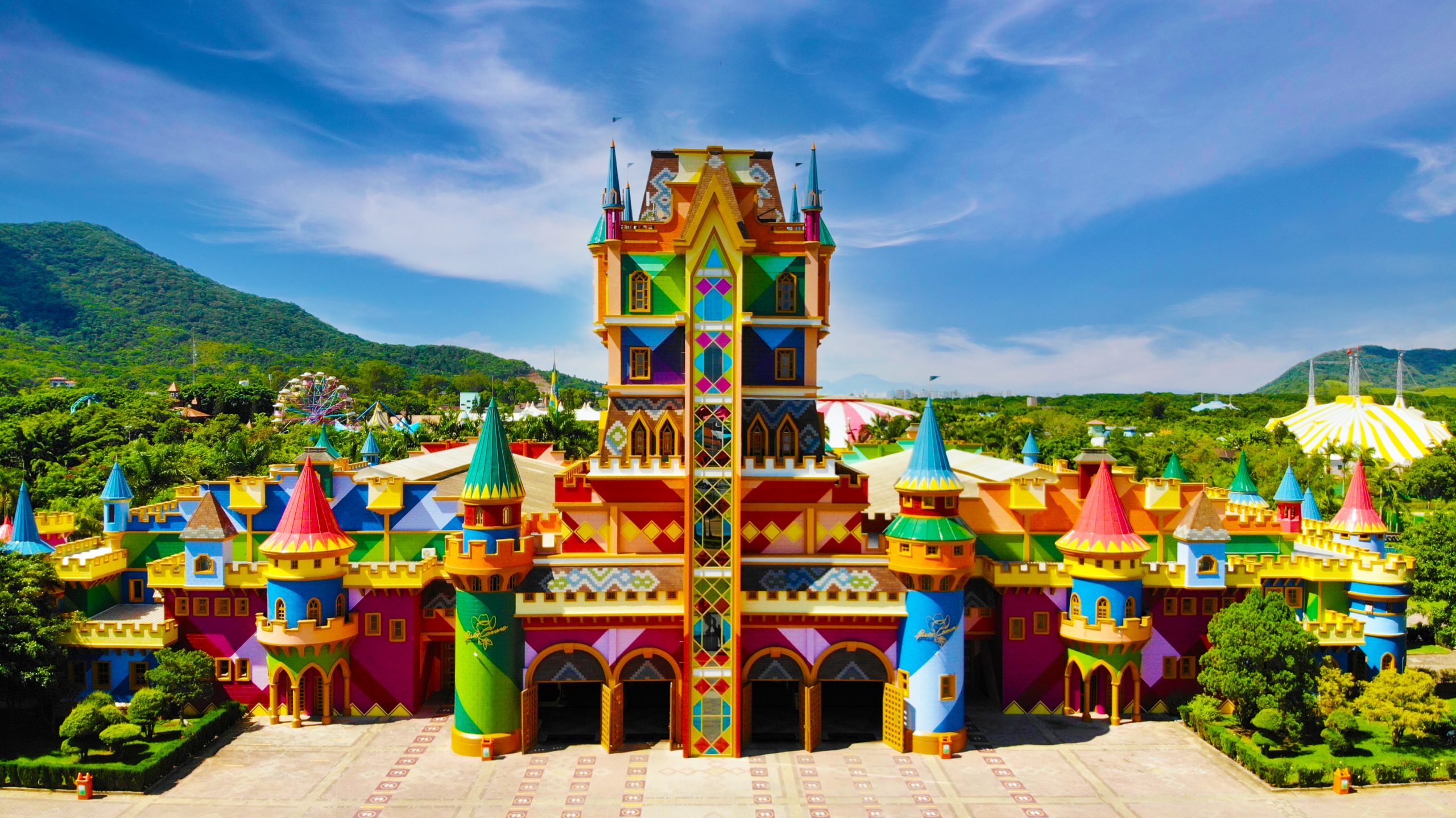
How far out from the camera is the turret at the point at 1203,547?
31.2m

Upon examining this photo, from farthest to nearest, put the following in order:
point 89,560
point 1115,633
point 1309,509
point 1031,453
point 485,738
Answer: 1. point 1031,453
2. point 1309,509
3. point 89,560
4. point 1115,633
5. point 485,738

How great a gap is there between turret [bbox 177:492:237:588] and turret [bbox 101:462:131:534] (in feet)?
21.4

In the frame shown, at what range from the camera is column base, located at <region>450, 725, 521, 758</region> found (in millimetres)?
27391

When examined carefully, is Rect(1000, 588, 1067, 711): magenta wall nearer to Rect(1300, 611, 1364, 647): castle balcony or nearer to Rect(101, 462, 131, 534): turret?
Rect(1300, 611, 1364, 647): castle balcony

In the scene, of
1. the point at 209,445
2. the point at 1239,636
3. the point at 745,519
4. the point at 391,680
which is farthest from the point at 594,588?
the point at 209,445

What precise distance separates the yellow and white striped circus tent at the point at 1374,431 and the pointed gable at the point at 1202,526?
75.8 metres

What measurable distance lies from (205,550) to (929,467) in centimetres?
2674

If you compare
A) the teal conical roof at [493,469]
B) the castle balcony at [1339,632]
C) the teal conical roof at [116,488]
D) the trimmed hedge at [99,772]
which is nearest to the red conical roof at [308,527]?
the teal conical roof at [493,469]

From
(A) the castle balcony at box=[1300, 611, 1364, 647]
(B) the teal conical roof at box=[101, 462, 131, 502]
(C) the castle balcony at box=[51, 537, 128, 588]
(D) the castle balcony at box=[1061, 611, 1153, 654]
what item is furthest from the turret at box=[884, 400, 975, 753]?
(B) the teal conical roof at box=[101, 462, 131, 502]

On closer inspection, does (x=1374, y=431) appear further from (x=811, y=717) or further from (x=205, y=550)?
(x=205, y=550)

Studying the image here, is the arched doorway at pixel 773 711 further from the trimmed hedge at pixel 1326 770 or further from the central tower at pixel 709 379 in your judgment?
the trimmed hedge at pixel 1326 770

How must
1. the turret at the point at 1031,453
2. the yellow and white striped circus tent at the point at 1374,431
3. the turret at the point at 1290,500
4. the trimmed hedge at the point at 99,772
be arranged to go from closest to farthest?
1. the trimmed hedge at the point at 99,772
2. the turret at the point at 1290,500
3. the turret at the point at 1031,453
4. the yellow and white striped circus tent at the point at 1374,431

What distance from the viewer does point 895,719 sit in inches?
1109

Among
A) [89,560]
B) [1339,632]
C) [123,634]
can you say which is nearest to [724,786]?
[123,634]
